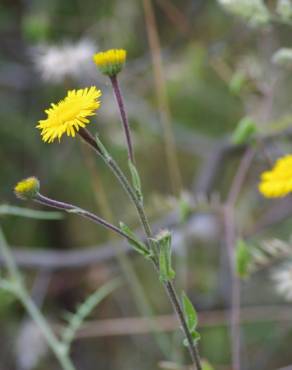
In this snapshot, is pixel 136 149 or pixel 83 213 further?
pixel 136 149

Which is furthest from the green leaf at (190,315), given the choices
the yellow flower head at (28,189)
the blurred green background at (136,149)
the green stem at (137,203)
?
the blurred green background at (136,149)

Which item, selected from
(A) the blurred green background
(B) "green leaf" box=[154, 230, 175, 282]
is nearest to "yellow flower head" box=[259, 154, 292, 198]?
(B) "green leaf" box=[154, 230, 175, 282]

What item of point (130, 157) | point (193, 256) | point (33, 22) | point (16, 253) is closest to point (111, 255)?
point (16, 253)

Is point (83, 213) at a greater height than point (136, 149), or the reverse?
point (136, 149)

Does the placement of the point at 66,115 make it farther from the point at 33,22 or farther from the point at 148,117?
the point at 148,117

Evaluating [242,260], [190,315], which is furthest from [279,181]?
[190,315]

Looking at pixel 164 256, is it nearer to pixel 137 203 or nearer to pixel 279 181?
pixel 137 203
